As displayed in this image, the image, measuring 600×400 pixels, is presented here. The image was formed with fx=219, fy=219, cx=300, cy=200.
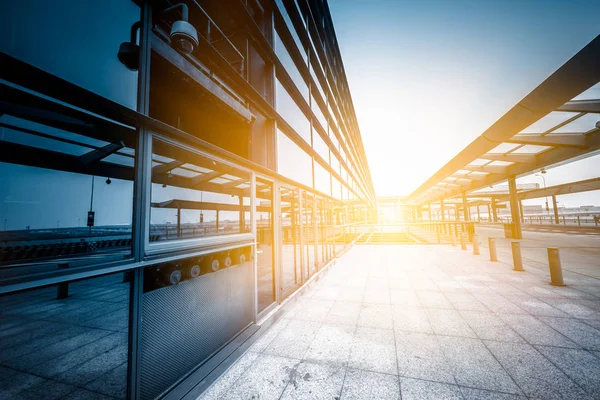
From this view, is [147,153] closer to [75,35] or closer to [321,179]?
[75,35]

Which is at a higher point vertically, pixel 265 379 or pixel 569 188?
pixel 569 188

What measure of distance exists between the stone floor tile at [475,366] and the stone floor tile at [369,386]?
0.69m

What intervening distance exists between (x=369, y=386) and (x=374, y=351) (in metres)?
0.67

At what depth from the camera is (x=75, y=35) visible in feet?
7.67

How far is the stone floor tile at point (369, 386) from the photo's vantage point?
2146 mm

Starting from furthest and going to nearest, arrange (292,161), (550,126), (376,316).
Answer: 1. (550,126)
2. (292,161)
3. (376,316)

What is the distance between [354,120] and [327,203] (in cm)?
908

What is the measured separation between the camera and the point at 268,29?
455cm

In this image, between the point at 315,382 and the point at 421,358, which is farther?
the point at 421,358

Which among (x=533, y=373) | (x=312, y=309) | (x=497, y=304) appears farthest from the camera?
(x=312, y=309)

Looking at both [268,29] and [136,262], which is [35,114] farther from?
[268,29]

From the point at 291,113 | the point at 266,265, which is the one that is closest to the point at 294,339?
the point at 291,113

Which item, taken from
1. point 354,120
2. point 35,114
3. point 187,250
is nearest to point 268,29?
point 35,114

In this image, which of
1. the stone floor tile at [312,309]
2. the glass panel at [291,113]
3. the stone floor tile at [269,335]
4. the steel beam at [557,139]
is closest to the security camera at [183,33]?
the glass panel at [291,113]
